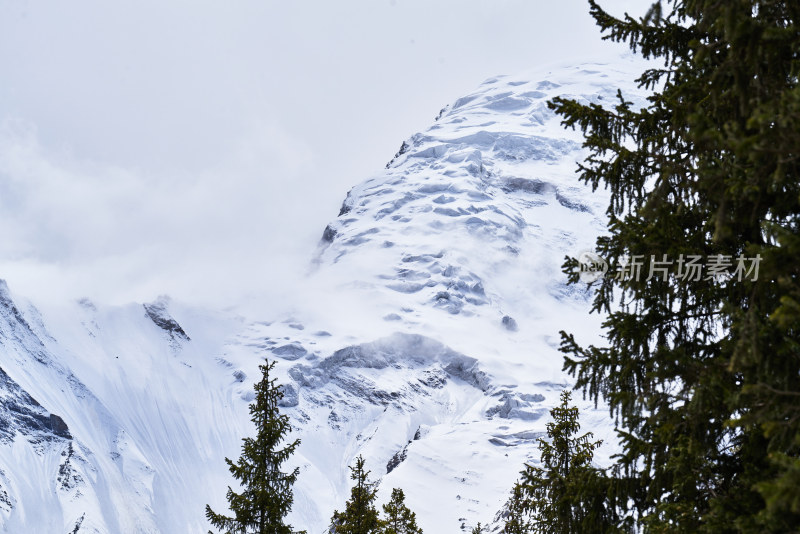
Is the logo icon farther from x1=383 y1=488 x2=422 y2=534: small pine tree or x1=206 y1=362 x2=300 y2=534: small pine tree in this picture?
x1=383 y1=488 x2=422 y2=534: small pine tree

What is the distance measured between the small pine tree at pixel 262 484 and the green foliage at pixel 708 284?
10229mm

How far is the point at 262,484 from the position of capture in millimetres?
14977

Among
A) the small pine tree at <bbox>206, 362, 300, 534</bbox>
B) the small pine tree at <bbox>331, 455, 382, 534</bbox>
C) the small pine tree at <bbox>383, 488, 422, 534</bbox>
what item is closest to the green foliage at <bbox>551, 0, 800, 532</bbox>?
the small pine tree at <bbox>206, 362, 300, 534</bbox>

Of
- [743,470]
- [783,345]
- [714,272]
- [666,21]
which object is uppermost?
[666,21]

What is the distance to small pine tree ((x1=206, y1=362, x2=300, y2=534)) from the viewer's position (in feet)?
48.7

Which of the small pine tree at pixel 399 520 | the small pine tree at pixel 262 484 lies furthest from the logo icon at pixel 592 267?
the small pine tree at pixel 399 520

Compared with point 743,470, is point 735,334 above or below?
above

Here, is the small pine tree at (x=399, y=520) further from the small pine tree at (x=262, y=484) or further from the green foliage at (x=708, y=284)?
the green foliage at (x=708, y=284)

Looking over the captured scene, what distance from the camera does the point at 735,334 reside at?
539 centimetres

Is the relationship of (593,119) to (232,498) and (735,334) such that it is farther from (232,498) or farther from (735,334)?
(232,498)

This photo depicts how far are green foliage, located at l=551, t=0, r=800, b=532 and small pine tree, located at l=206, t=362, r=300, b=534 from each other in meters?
10.2

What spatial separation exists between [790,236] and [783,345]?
83cm

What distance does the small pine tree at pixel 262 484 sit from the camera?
1485cm

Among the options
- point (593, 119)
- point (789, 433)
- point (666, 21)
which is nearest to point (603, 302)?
point (593, 119)
